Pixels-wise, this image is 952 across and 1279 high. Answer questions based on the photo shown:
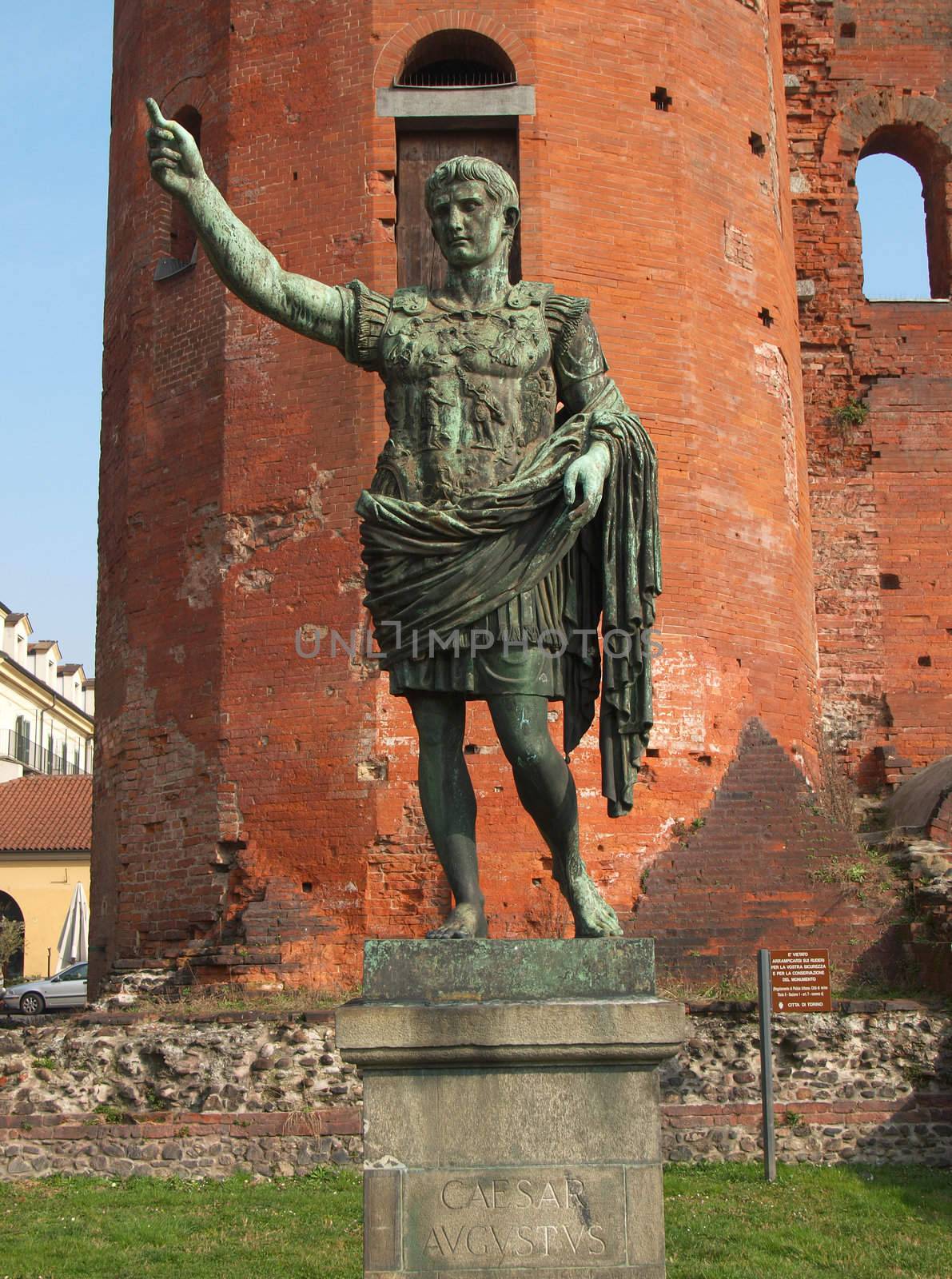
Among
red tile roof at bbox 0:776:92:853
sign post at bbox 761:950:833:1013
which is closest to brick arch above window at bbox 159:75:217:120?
sign post at bbox 761:950:833:1013

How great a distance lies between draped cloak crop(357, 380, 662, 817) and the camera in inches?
175

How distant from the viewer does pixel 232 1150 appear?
10531 millimetres

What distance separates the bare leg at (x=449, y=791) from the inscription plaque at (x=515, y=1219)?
73 centimetres

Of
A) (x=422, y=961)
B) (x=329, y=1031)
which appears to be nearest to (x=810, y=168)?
(x=329, y=1031)

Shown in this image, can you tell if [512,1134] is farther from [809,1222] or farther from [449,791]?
[809,1222]

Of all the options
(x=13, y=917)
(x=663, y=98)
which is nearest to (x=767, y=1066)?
(x=663, y=98)

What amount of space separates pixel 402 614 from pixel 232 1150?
7.14 meters

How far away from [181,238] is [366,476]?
13.4 feet

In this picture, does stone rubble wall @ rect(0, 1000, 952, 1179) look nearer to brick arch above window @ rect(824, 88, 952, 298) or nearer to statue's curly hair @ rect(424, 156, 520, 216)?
statue's curly hair @ rect(424, 156, 520, 216)

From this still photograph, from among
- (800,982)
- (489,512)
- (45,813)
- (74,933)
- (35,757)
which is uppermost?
(35,757)

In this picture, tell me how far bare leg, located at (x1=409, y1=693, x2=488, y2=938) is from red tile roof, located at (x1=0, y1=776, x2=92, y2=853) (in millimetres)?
38418

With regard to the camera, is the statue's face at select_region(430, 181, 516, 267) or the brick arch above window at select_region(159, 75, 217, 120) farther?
the brick arch above window at select_region(159, 75, 217, 120)

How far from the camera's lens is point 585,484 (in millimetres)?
4422

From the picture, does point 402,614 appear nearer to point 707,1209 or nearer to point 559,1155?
point 559,1155
